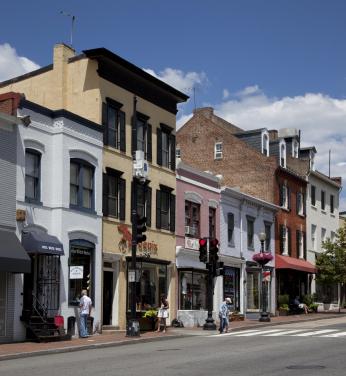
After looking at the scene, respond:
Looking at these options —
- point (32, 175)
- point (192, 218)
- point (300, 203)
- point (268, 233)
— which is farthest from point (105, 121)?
point (300, 203)

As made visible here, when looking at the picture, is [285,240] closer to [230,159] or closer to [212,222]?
[230,159]

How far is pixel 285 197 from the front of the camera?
4997 cm

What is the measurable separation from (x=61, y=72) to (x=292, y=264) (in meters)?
23.9

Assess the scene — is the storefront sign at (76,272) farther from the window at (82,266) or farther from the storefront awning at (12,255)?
the storefront awning at (12,255)

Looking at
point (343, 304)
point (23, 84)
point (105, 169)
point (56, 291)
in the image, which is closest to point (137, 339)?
point (56, 291)

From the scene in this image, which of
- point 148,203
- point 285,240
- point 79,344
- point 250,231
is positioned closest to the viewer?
point 79,344

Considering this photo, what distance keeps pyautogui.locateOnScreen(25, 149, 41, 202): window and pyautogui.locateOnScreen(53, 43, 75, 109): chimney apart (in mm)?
5158

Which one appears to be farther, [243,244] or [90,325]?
[243,244]

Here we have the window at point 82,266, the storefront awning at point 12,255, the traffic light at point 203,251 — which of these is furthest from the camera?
the traffic light at point 203,251

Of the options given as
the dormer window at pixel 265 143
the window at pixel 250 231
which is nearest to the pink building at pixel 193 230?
the window at pixel 250 231

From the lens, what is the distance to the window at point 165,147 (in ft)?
111

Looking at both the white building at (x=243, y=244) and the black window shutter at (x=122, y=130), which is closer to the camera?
the black window shutter at (x=122, y=130)

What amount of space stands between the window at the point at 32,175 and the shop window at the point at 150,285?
7.34 m

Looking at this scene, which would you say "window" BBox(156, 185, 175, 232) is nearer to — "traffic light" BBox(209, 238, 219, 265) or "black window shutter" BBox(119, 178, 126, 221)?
"black window shutter" BBox(119, 178, 126, 221)
